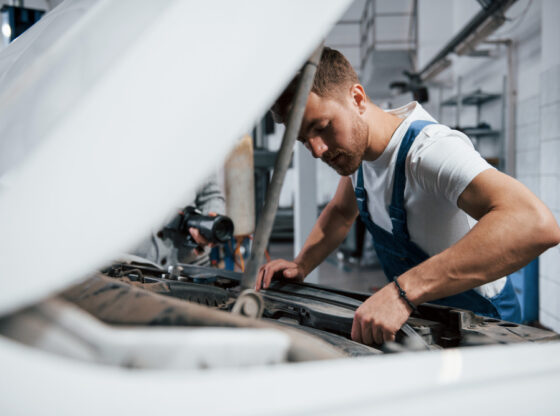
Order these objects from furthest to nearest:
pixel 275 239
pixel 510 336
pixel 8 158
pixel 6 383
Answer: pixel 275 239 → pixel 510 336 → pixel 8 158 → pixel 6 383

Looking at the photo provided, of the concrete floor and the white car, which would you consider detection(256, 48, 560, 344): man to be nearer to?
the white car

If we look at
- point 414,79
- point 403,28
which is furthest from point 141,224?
point 403,28

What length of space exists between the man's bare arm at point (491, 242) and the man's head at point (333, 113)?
0.38m

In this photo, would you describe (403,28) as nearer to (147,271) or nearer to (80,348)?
(147,271)

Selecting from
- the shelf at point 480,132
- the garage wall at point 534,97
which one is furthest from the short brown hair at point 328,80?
the shelf at point 480,132

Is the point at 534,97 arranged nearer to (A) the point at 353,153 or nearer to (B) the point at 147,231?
(A) the point at 353,153

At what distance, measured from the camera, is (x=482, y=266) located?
36.3 inches

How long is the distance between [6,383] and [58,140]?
265 millimetres

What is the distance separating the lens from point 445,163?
1032mm

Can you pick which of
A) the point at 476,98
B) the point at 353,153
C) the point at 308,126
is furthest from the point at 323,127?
the point at 476,98

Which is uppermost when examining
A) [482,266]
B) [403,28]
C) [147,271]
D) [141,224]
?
[403,28]


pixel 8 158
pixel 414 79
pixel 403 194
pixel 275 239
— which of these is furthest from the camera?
pixel 275 239

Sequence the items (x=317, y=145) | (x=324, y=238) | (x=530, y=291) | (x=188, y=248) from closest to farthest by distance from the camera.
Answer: (x=317, y=145) < (x=324, y=238) < (x=188, y=248) < (x=530, y=291)

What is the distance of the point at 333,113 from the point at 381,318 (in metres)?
0.58
